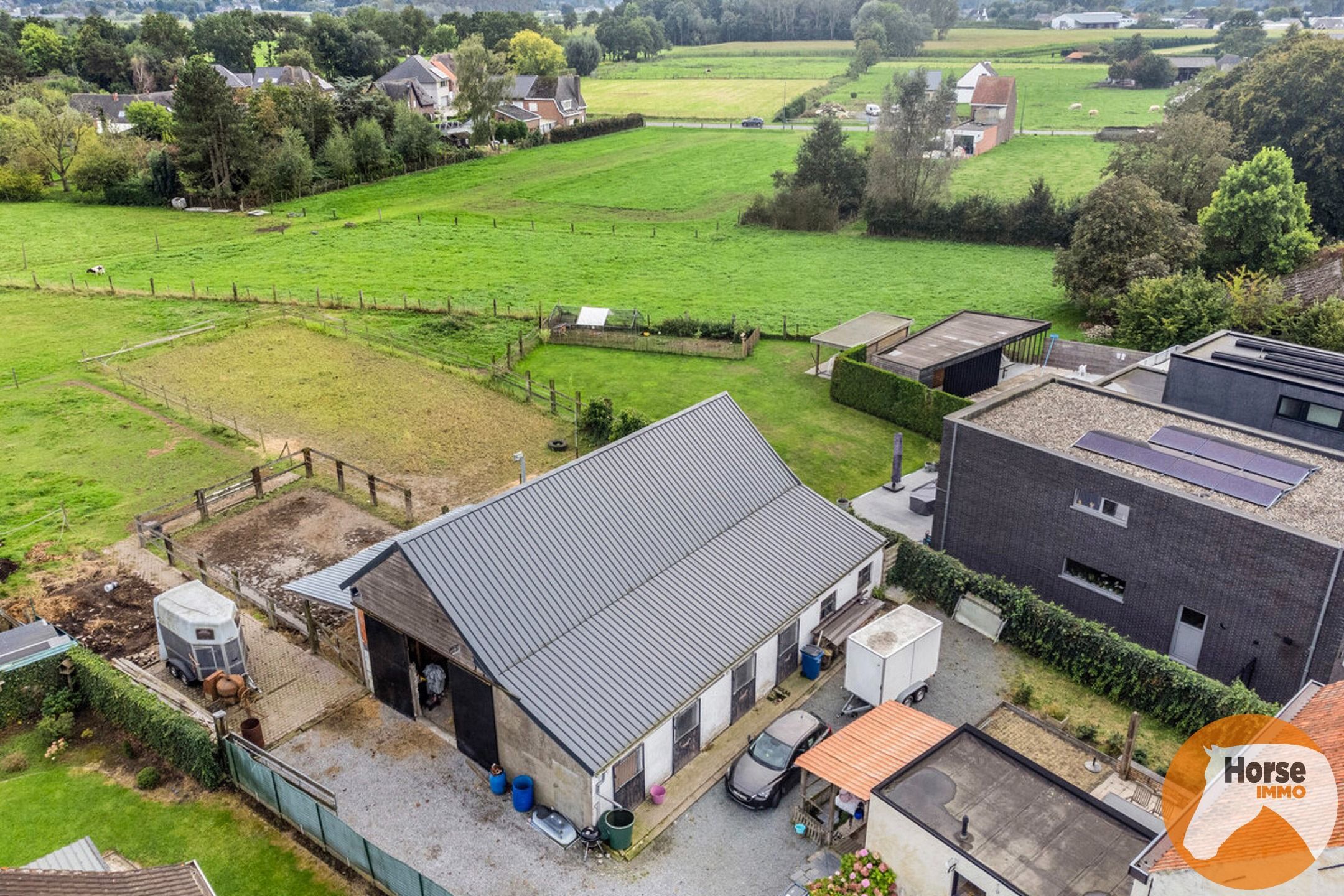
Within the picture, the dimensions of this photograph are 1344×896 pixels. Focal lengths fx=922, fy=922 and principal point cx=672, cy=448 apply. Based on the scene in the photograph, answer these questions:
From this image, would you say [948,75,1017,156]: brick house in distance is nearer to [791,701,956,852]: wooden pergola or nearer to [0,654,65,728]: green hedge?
[791,701,956,852]: wooden pergola

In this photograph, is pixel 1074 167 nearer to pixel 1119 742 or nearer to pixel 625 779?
pixel 1119 742

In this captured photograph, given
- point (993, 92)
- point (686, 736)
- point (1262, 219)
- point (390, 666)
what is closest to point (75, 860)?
point (390, 666)

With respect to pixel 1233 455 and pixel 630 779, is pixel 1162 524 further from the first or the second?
pixel 630 779

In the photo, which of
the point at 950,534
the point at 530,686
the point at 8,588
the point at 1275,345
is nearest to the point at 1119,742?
the point at 950,534

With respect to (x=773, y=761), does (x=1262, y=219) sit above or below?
above

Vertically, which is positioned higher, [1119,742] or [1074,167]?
[1074,167]

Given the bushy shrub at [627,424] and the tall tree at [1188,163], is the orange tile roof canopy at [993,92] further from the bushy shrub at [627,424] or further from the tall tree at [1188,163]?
the bushy shrub at [627,424]
